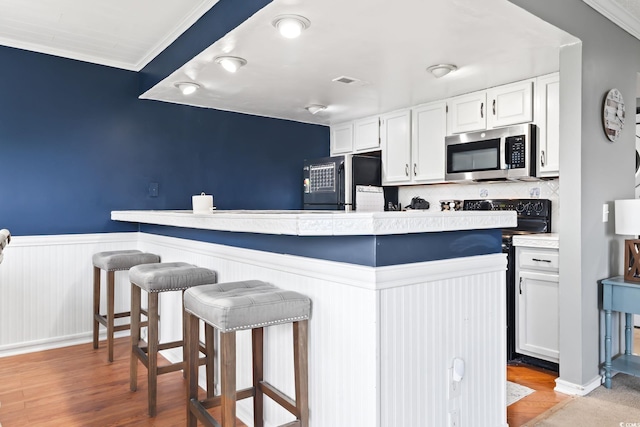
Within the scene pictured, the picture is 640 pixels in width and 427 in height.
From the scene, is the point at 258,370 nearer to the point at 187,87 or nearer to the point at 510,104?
the point at 187,87

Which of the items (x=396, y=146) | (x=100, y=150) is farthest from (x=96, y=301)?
(x=396, y=146)

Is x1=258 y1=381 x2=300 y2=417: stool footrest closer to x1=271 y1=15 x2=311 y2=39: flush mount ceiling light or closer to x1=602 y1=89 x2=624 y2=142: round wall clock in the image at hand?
x1=271 y1=15 x2=311 y2=39: flush mount ceiling light

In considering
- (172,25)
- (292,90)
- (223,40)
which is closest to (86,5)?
(172,25)

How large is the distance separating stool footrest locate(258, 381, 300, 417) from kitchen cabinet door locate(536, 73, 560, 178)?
2.52 m

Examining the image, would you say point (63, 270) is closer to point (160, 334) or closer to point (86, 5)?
point (160, 334)

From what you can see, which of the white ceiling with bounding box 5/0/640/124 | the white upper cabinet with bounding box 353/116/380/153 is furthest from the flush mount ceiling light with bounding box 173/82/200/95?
the white upper cabinet with bounding box 353/116/380/153

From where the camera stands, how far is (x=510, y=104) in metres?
3.41

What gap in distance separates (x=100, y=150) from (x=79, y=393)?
1933 millimetres

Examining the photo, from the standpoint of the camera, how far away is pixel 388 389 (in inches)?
60.0

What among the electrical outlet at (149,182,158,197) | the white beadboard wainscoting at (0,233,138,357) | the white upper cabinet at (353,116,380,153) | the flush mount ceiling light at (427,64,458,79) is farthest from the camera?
the white upper cabinet at (353,116,380,153)

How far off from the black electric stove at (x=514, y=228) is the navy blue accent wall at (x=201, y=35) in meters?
1.86

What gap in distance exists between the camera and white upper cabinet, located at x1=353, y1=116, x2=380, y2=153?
4566mm

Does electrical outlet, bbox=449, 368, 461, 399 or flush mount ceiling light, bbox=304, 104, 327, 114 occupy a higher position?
flush mount ceiling light, bbox=304, 104, 327, 114

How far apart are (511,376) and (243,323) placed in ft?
6.76
